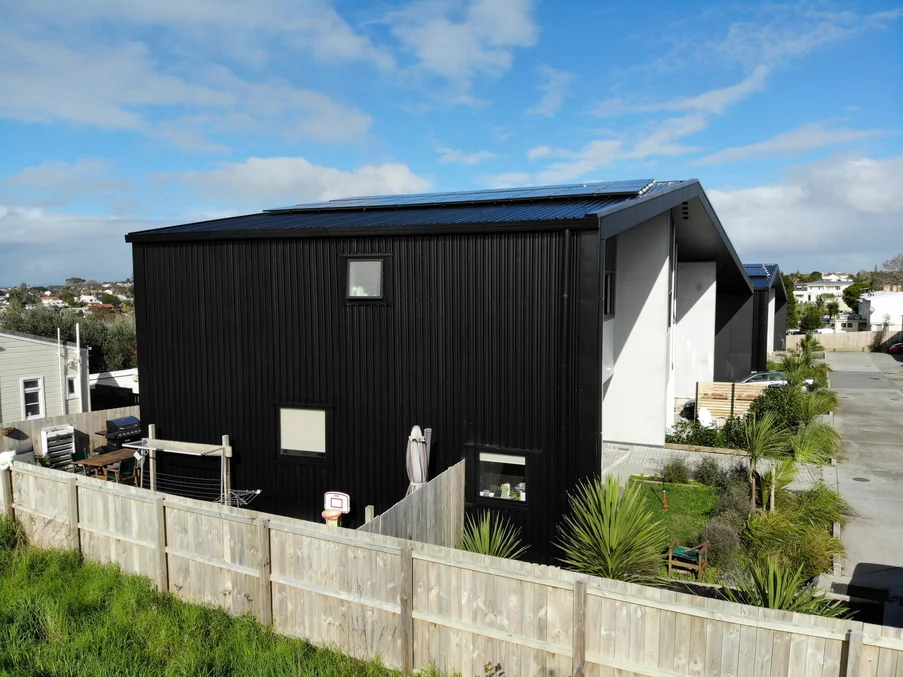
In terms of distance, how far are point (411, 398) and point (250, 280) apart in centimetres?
353

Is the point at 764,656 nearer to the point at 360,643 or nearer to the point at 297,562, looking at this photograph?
the point at 360,643

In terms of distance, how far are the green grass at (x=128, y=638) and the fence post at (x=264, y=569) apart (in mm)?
171

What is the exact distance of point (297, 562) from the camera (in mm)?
6641

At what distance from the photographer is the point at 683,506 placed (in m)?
12.2

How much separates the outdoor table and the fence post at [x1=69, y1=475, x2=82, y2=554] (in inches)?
168

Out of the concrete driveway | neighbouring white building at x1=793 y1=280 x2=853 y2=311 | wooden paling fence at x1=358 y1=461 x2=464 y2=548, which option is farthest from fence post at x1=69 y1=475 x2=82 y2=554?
neighbouring white building at x1=793 y1=280 x2=853 y2=311

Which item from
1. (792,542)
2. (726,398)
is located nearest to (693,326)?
(726,398)

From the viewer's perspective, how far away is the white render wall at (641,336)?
1489cm

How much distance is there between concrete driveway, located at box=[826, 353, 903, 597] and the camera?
8.95 meters

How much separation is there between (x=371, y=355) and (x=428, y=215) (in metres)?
2.66

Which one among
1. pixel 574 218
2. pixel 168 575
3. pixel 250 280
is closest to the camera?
pixel 168 575

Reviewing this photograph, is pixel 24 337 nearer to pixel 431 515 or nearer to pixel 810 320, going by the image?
pixel 431 515

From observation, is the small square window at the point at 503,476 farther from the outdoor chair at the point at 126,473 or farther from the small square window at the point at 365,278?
the outdoor chair at the point at 126,473

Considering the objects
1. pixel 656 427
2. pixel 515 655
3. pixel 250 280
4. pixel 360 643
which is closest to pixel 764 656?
pixel 515 655
